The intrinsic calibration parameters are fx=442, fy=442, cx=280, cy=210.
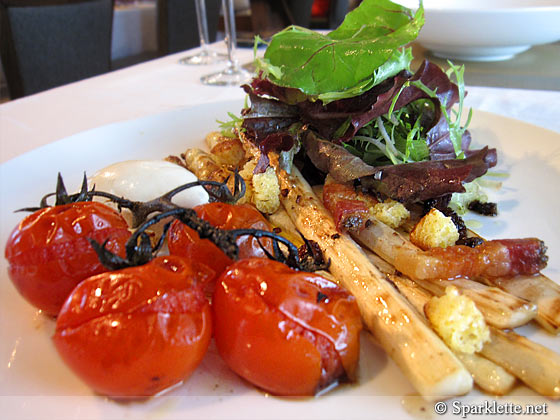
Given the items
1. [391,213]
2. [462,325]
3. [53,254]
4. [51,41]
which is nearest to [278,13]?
[51,41]

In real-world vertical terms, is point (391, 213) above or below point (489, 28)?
below

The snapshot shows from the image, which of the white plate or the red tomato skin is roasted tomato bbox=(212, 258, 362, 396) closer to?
the white plate

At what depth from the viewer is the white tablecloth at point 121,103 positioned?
237cm

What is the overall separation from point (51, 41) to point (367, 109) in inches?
169

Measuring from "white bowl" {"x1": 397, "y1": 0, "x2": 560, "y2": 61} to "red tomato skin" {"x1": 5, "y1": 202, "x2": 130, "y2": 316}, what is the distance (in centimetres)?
260

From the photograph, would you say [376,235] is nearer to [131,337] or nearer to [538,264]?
[538,264]

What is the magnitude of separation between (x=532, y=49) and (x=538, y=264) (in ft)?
11.1

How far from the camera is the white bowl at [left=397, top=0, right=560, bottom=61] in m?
2.70

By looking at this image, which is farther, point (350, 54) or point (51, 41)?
point (51, 41)

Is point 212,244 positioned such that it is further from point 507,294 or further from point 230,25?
point 230,25

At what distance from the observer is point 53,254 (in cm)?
108

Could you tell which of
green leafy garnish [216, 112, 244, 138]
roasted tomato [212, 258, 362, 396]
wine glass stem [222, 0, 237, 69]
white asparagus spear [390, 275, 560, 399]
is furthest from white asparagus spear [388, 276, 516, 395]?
wine glass stem [222, 0, 237, 69]

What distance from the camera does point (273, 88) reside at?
195 centimetres

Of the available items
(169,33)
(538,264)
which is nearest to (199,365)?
(538,264)
